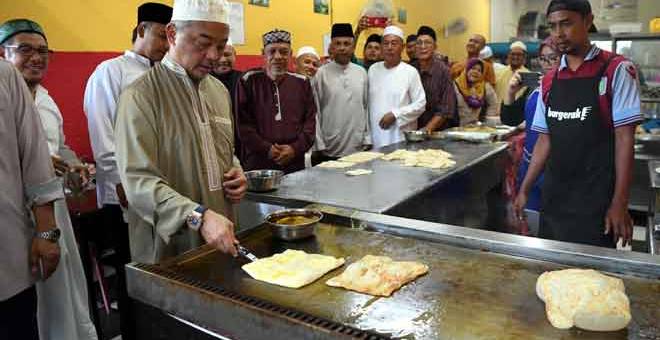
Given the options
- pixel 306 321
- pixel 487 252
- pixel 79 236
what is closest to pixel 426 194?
pixel 487 252

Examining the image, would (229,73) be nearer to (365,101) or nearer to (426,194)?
(365,101)

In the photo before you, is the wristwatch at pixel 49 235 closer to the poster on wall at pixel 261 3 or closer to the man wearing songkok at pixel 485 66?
the poster on wall at pixel 261 3

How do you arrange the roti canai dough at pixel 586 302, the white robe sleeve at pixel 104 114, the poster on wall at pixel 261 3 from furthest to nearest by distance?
the poster on wall at pixel 261 3
the white robe sleeve at pixel 104 114
the roti canai dough at pixel 586 302

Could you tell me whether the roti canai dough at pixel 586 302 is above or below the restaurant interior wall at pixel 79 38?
below

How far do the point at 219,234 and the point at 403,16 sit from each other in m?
6.64

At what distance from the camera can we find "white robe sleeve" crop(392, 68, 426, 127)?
418 centimetres

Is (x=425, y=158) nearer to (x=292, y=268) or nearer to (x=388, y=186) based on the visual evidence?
(x=388, y=186)

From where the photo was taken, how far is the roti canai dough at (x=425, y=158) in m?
2.94

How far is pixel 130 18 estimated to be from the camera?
11.3 feet

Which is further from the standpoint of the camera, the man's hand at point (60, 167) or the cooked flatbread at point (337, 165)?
the cooked flatbread at point (337, 165)

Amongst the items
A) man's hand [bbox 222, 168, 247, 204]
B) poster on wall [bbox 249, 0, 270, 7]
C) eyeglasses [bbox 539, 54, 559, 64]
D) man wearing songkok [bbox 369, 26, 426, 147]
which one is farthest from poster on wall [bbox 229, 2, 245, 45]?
man's hand [bbox 222, 168, 247, 204]

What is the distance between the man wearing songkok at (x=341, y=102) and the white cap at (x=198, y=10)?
8.46 feet

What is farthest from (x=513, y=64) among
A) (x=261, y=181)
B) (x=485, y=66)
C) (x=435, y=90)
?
(x=261, y=181)

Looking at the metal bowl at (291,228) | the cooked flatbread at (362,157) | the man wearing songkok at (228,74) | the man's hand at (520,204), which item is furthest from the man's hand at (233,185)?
the man wearing songkok at (228,74)
